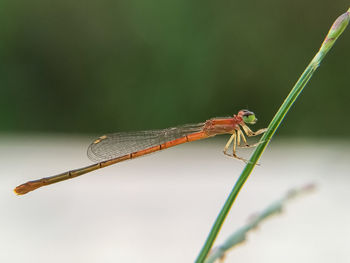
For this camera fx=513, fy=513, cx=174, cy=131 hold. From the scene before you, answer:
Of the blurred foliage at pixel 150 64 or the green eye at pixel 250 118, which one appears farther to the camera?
the blurred foliage at pixel 150 64

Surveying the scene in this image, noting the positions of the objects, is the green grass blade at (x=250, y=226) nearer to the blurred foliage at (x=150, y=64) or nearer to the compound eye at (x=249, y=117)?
the compound eye at (x=249, y=117)

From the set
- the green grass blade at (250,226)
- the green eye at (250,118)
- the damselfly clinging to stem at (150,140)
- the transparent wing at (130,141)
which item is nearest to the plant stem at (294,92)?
the green grass blade at (250,226)

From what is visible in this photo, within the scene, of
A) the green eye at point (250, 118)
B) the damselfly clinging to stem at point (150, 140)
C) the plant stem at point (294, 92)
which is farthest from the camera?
the damselfly clinging to stem at point (150, 140)

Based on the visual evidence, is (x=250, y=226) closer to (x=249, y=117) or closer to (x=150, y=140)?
(x=249, y=117)

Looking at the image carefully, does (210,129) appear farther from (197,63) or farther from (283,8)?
(283,8)

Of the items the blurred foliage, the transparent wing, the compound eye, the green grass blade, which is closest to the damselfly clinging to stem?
the transparent wing

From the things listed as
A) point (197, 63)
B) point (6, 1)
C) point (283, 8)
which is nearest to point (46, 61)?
point (6, 1)

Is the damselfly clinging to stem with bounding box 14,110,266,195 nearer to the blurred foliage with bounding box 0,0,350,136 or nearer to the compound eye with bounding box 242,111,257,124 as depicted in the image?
the compound eye with bounding box 242,111,257,124
